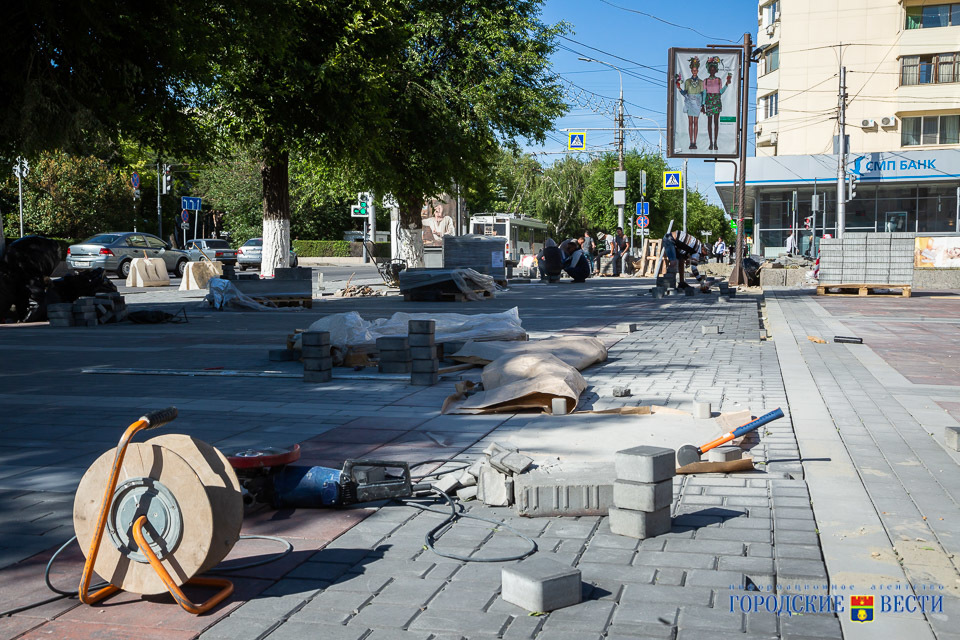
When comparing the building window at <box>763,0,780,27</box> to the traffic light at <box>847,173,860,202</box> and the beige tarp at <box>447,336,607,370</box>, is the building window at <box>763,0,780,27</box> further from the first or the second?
the beige tarp at <box>447,336,607,370</box>

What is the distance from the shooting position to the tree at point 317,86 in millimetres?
17194

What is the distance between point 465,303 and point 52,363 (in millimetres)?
10817

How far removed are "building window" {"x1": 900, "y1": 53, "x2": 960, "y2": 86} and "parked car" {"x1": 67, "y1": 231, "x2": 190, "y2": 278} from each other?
38.5m

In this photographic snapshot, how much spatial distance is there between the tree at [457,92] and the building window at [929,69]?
3002 cm

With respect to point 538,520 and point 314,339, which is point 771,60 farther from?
point 538,520

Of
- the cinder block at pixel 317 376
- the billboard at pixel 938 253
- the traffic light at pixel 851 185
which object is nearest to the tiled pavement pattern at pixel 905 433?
the cinder block at pixel 317 376

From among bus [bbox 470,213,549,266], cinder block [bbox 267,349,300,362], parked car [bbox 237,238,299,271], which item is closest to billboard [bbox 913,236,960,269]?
cinder block [bbox 267,349,300,362]

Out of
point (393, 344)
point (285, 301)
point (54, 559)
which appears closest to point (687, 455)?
point (54, 559)

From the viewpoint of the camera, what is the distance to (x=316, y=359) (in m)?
7.97

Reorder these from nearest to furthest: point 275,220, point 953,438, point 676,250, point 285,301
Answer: point 953,438 < point 285,301 < point 275,220 < point 676,250

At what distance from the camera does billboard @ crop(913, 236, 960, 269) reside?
25688mm

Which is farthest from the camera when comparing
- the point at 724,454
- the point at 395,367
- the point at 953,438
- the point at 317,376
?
the point at 395,367

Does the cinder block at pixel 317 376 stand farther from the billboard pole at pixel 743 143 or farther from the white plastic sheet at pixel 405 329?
Answer: the billboard pole at pixel 743 143

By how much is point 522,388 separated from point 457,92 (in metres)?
18.0
